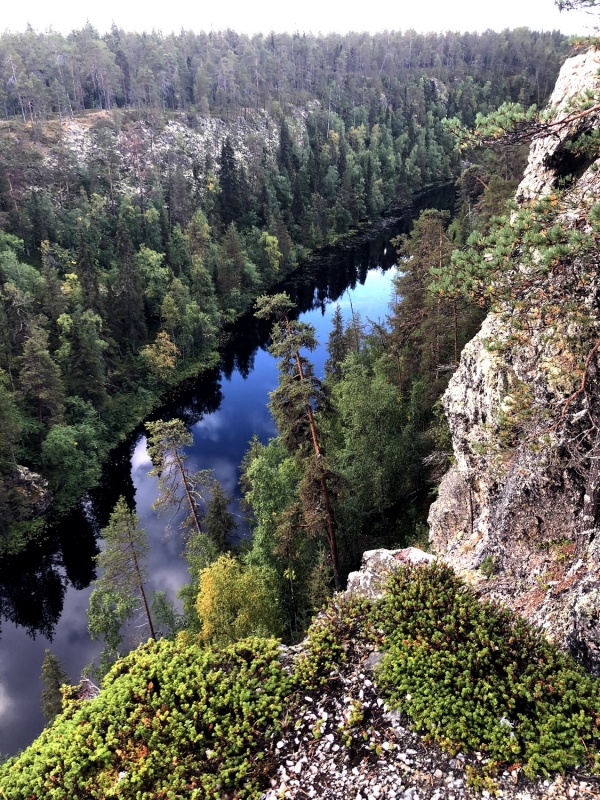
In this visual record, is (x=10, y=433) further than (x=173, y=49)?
No

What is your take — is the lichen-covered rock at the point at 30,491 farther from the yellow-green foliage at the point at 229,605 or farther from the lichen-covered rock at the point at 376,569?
the lichen-covered rock at the point at 376,569

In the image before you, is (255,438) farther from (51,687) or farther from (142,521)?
(51,687)

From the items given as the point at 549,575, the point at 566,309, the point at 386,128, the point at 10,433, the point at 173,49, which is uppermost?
the point at 173,49

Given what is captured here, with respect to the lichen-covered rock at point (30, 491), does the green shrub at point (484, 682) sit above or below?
below

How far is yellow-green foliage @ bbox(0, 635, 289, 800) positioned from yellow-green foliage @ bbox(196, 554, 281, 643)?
1169cm

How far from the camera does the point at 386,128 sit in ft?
465

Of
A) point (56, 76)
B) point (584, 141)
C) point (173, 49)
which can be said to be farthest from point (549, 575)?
point (173, 49)

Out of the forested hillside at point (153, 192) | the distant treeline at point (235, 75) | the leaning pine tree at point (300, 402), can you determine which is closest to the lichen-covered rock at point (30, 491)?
the forested hillside at point (153, 192)

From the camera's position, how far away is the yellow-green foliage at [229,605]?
69.8 feet

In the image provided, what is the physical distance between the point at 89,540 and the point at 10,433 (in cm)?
1020

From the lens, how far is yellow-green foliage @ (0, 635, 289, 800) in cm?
815

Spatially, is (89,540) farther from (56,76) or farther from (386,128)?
(386,128)

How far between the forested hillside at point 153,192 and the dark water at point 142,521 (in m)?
2.56

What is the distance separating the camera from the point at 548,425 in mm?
9703
